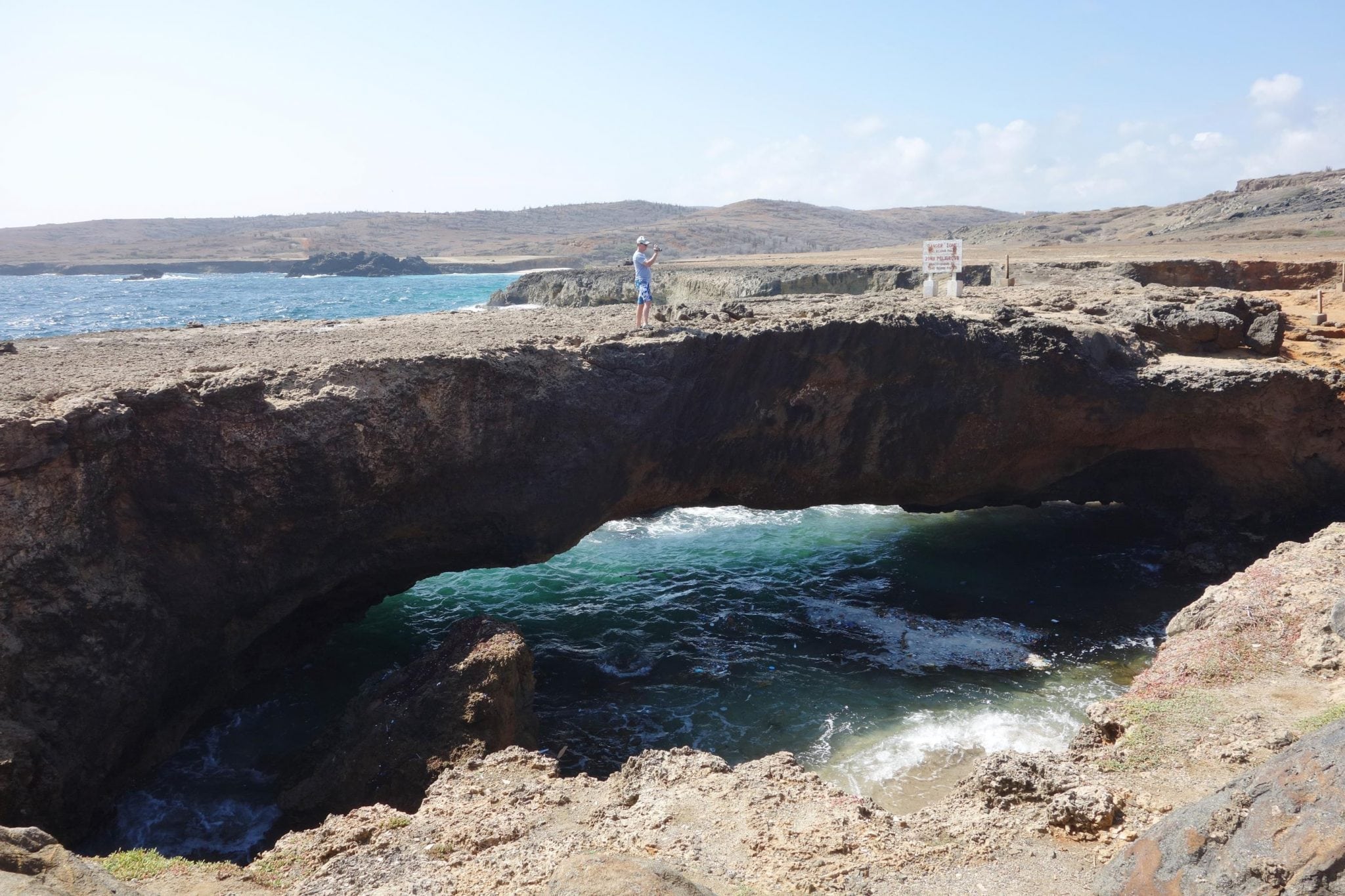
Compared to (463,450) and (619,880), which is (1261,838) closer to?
(619,880)

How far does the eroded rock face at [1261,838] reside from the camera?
4.65 metres

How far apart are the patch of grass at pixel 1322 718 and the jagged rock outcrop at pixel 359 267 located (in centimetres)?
10960

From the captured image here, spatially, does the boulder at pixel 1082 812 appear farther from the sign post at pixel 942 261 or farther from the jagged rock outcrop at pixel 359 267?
the jagged rock outcrop at pixel 359 267

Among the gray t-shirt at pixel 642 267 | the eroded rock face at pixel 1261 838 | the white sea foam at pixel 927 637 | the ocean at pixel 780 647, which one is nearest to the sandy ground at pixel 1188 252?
the ocean at pixel 780 647

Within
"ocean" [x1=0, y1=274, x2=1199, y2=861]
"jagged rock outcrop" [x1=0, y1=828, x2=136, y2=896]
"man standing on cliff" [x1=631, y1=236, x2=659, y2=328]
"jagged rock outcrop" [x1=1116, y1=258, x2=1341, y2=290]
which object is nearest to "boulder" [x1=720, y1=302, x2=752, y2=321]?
"man standing on cliff" [x1=631, y1=236, x2=659, y2=328]

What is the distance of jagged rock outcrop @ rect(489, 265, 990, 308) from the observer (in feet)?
106

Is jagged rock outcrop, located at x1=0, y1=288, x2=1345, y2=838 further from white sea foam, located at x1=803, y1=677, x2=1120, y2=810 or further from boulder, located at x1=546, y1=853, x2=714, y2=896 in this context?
boulder, located at x1=546, y1=853, x2=714, y2=896

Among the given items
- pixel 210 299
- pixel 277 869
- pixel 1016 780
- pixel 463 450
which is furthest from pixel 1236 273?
pixel 210 299

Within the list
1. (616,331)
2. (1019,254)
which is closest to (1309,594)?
(616,331)

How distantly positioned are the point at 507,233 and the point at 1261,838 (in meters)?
162

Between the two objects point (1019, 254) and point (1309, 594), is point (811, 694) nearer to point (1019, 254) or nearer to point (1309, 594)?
point (1309, 594)

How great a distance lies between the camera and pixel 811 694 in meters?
12.3

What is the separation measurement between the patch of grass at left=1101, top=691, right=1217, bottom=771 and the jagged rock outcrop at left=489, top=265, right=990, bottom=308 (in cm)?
1636

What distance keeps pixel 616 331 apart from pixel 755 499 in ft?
12.0
